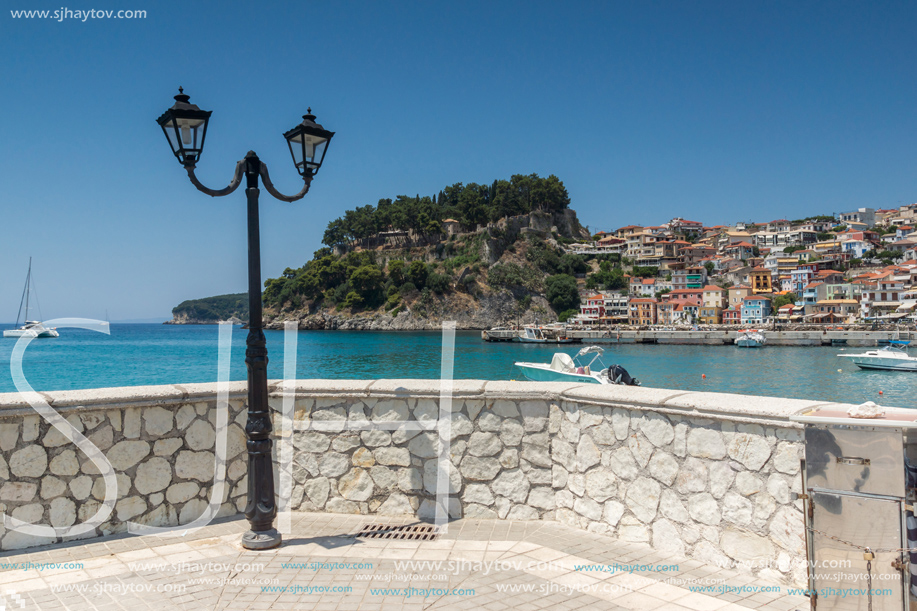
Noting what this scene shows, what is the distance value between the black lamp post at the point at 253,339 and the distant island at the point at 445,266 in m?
101

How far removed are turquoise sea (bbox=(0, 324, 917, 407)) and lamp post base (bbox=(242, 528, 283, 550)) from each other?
1186 inches

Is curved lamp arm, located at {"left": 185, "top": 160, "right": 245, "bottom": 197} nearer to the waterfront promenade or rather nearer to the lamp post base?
the waterfront promenade

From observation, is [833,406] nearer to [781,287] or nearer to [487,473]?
[487,473]

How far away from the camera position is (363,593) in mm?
3330

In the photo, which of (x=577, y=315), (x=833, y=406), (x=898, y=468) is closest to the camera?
(x=898, y=468)

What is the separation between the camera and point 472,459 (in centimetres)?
459

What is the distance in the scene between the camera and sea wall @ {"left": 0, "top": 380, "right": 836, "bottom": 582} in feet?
11.5

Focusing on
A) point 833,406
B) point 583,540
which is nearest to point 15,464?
point 583,540

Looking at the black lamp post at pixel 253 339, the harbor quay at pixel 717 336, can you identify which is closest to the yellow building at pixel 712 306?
the harbor quay at pixel 717 336

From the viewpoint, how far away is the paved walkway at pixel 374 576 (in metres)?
3.20

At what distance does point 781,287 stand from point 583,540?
12318cm

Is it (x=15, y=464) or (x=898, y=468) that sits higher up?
(x=898, y=468)

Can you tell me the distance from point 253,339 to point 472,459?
189cm

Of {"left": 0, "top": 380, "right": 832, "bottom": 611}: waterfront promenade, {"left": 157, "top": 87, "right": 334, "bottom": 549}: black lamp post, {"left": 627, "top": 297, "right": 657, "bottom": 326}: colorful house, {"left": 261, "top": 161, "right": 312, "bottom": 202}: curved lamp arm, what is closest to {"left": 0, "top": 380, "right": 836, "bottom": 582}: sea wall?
{"left": 0, "top": 380, "right": 832, "bottom": 611}: waterfront promenade
